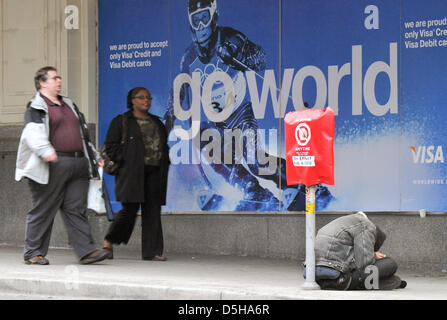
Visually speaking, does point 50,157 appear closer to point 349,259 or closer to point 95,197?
point 95,197

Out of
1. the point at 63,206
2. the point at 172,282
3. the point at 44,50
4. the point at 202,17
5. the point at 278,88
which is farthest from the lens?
the point at 44,50

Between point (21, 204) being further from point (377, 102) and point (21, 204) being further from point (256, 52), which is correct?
point (377, 102)

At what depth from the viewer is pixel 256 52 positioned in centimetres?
1135

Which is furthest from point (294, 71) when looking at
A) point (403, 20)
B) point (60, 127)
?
point (60, 127)

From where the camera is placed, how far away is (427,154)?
1016cm

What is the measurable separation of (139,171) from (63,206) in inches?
41.8

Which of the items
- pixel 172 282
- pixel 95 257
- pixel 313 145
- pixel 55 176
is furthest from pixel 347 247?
pixel 55 176

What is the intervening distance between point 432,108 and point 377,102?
25.8 inches

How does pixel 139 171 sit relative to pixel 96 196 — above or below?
above

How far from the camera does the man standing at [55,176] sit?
9.32 m

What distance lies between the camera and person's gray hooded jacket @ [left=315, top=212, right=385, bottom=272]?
310 inches

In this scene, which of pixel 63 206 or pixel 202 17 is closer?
pixel 63 206

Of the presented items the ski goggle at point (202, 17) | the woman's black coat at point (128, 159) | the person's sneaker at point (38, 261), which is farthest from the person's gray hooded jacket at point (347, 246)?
the ski goggle at point (202, 17)

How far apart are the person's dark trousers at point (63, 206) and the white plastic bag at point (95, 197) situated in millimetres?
115
